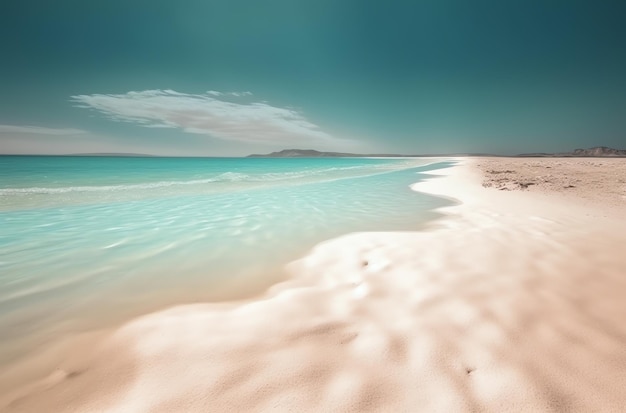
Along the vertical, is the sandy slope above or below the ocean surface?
above

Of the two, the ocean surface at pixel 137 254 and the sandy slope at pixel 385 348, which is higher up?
the sandy slope at pixel 385 348

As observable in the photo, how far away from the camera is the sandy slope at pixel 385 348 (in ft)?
5.49

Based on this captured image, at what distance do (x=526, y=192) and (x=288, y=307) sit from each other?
36.3 feet

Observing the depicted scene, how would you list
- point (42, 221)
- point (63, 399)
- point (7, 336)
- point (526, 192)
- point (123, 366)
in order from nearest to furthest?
1. point (63, 399)
2. point (123, 366)
3. point (7, 336)
4. point (42, 221)
5. point (526, 192)

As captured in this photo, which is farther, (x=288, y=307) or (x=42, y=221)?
(x=42, y=221)

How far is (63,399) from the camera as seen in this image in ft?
5.73

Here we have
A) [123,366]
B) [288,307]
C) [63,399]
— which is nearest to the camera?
[63,399]

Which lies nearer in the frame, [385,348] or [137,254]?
[385,348]

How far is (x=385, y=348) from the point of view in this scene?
83.4 inches

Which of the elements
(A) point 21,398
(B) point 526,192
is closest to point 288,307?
(A) point 21,398

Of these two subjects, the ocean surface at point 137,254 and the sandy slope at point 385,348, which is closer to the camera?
the sandy slope at point 385,348

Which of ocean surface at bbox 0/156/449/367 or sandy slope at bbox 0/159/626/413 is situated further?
ocean surface at bbox 0/156/449/367

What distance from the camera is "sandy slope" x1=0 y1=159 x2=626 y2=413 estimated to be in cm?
167

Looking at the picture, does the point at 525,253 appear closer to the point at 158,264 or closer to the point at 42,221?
the point at 158,264
